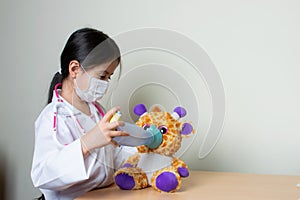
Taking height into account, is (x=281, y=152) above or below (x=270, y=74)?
below

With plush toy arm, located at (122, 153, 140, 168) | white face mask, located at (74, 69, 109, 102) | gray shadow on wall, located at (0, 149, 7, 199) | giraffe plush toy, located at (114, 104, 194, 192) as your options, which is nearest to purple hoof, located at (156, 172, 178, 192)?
giraffe plush toy, located at (114, 104, 194, 192)

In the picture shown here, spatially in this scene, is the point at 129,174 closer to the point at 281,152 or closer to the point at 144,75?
the point at 144,75

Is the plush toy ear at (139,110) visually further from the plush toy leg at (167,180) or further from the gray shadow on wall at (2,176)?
the gray shadow on wall at (2,176)

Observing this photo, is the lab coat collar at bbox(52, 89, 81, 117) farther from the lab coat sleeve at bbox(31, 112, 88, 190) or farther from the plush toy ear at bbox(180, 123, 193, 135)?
the plush toy ear at bbox(180, 123, 193, 135)

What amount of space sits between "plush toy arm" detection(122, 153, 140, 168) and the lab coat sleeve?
15cm

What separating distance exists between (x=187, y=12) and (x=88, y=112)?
49 cm

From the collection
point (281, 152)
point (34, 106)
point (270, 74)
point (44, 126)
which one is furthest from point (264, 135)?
point (34, 106)

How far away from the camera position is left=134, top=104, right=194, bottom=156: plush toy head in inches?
35.2

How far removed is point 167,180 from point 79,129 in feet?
0.86

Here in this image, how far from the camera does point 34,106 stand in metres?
1.47

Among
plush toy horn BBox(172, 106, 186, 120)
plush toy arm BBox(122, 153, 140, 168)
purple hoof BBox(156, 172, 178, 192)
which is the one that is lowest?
purple hoof BBox(156, 172, 178, 192)

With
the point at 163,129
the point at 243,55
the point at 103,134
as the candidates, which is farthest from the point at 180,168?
the point at 243,55

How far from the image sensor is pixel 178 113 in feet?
3.04

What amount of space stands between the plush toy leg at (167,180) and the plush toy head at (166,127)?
0.05 metres
